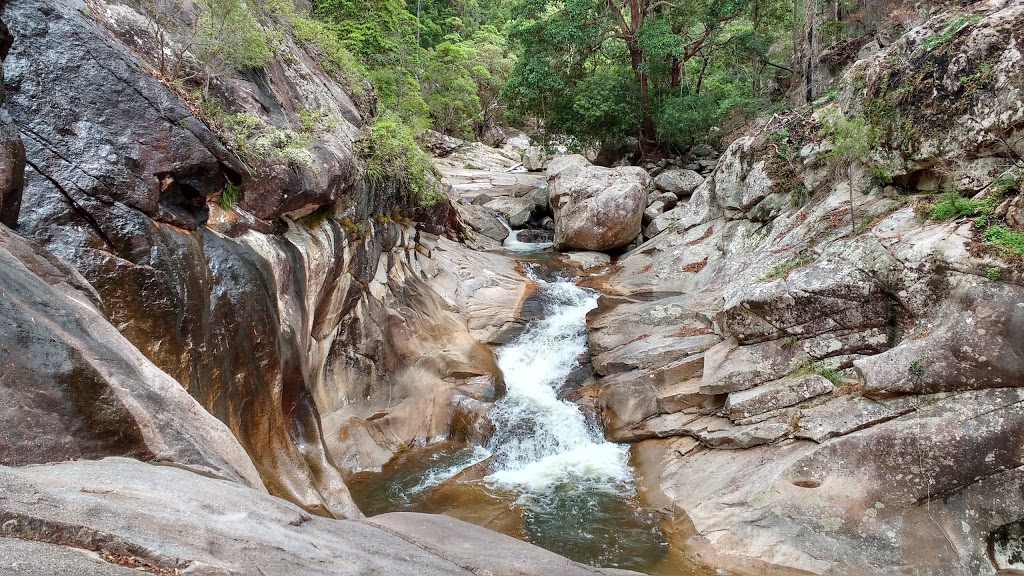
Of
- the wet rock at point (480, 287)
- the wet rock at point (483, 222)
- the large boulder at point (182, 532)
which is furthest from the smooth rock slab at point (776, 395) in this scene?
the wet rock at point (483, 222)

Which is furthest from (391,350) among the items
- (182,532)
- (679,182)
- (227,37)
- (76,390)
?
(679,182)

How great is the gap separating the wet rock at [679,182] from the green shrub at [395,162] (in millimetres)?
9921

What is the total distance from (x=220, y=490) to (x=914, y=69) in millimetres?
12340

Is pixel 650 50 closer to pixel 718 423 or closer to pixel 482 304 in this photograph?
pixel 482 304

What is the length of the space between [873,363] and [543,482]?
543cm

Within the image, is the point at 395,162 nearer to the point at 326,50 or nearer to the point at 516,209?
the point at 326,50

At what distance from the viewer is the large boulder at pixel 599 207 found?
58.2 feet

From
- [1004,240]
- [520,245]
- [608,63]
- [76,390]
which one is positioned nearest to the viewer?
[76,390]

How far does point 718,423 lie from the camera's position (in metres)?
8.81

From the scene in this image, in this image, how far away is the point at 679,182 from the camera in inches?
779

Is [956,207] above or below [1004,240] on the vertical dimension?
above

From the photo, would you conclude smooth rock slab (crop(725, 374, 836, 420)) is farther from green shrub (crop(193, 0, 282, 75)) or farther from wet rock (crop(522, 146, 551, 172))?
wet rock (crop(522, 146, 551, 172))

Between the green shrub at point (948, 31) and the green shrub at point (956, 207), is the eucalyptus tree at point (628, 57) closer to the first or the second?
the green shrub at point (948, 31)

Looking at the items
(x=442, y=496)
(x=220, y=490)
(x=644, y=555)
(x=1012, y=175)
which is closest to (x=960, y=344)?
(x=1012, y=175)
